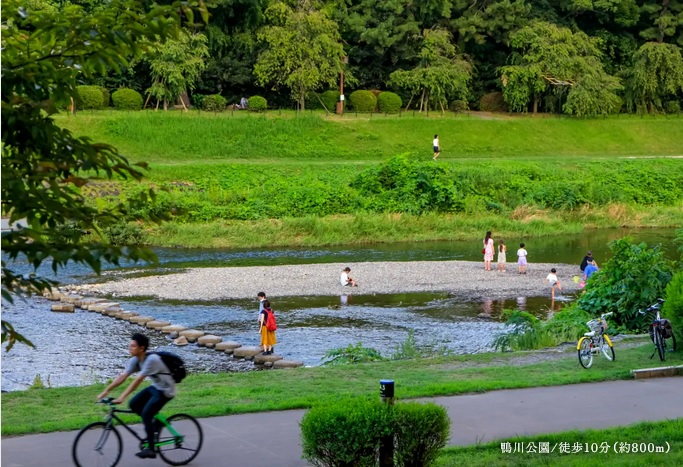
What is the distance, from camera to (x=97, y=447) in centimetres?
961

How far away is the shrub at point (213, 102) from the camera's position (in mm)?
57844

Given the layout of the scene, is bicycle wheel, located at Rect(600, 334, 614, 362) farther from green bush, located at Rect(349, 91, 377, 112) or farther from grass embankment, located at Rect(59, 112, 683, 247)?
green bush, located at Rect(349, 91, 377, 112)

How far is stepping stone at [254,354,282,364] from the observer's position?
62.1 feet

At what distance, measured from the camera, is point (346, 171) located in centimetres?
4672

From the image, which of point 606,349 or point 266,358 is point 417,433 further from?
point 266,358

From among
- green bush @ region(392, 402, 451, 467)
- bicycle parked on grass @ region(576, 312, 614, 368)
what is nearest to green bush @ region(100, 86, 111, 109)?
bicycle parked on grass @ region(576, 312, 614, 368)

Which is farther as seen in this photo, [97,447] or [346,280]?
[346,280]

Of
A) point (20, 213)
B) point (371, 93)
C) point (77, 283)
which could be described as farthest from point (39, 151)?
point (371, 93)

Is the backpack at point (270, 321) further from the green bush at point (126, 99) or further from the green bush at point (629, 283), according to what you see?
the green bush at point (126, 99)

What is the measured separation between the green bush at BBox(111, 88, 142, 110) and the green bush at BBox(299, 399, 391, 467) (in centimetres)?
4906

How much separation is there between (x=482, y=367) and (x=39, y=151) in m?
10.3

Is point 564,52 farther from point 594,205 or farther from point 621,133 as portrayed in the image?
point 594,205

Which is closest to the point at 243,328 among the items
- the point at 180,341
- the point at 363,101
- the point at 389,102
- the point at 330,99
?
the point at 180,341

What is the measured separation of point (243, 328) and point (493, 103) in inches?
1785
